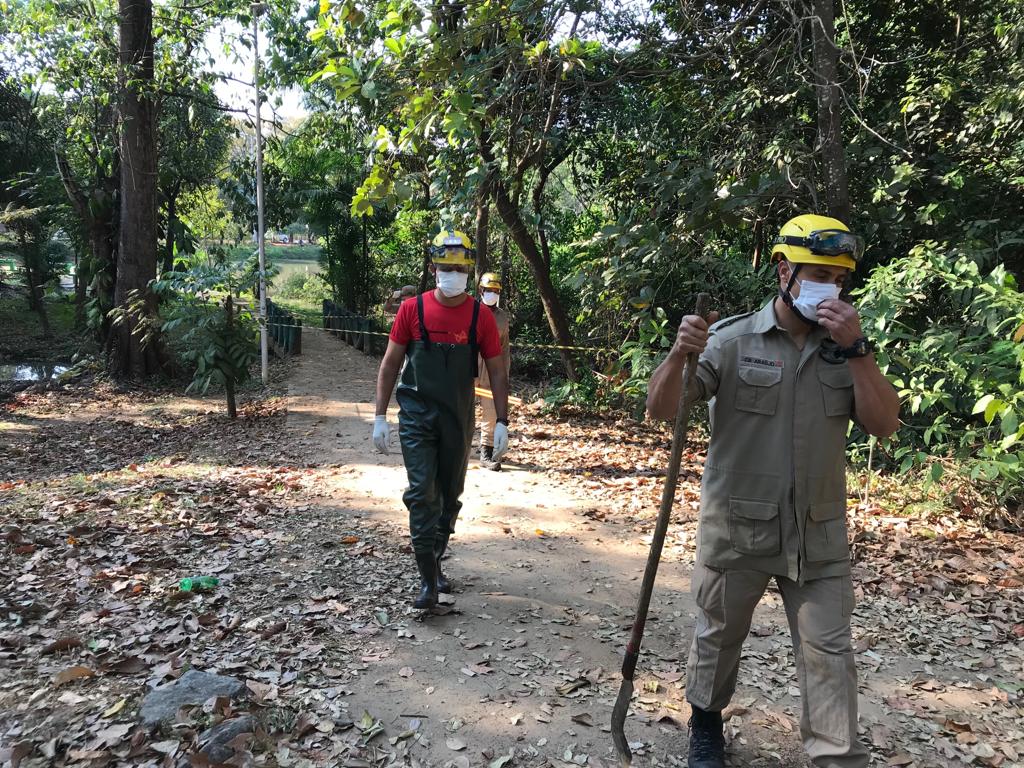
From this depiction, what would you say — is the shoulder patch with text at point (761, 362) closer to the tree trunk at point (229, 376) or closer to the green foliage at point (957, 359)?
the green foliage at point (957, 359)

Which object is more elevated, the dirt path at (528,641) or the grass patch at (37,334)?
the grass patch at (37,334)

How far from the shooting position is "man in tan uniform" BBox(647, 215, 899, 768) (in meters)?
2.64

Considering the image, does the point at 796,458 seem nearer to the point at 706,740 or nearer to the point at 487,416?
the point at 706,740

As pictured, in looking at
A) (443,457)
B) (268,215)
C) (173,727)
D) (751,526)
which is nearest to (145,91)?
(268,215)

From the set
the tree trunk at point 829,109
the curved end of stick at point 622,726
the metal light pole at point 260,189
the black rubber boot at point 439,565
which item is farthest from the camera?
the metal light pole at point 260,189

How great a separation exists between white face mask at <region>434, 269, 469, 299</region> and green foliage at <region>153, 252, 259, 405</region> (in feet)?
24.4

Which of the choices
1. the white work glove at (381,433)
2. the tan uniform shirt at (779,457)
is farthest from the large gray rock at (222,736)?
the tan uniform shirt at (779,457)

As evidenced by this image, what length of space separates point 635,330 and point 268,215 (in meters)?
14.1

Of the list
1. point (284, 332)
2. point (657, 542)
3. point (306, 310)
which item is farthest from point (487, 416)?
point (306, 310)

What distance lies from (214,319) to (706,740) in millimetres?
9588

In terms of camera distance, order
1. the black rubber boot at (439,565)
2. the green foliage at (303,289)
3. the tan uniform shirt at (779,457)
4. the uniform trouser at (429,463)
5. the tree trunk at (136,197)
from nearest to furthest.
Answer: the tan uniform shirt at (779,457) < the uniform trouser at (429,463) < the black rubber boot at (439,565) < the tree trunk at (136,197) < the green foliage at (303,289)

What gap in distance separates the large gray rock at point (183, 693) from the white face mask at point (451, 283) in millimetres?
2267

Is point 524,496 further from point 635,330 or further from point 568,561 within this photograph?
point 635,330

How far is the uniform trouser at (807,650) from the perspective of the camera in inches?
102
